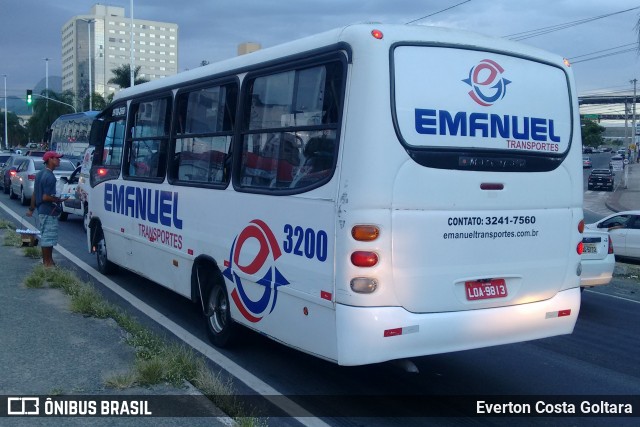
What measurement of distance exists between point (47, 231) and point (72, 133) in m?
29.7

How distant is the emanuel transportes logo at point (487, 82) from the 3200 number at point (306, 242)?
1733 millimetres

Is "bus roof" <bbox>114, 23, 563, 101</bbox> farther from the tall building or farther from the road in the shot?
the tall building

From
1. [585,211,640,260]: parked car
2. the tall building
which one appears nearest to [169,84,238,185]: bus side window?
[585,211,640,260]: parked car

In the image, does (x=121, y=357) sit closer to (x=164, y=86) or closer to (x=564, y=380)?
(x=164, y=86)

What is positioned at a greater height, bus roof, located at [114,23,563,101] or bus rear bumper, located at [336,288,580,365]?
bus roof, located at [114,23,563,101]

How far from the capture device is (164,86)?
29.6ft

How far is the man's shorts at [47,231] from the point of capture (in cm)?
1152

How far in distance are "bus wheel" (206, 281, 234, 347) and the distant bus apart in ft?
95.6

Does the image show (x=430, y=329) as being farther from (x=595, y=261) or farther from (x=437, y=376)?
(x=595, y=261)

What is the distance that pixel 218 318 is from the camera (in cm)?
791

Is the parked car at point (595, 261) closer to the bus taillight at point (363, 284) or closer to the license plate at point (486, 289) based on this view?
the license plate at point (486, 289)

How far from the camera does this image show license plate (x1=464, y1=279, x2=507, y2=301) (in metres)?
5.87

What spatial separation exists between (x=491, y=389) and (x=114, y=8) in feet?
592

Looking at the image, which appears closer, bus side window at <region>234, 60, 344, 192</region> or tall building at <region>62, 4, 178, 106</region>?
bus side window at <region>234, 60, 344, 192</region>
